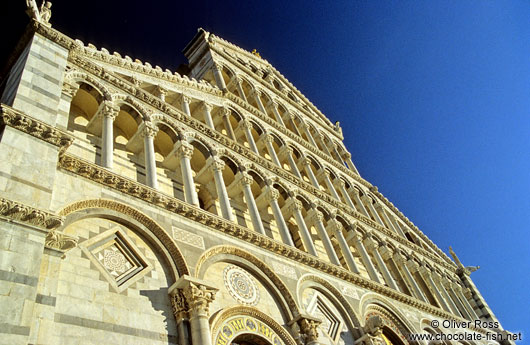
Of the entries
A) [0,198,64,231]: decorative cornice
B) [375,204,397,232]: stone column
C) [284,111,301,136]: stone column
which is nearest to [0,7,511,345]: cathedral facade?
[0,198,64,231]: decorative cornice

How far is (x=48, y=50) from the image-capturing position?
8914 mm

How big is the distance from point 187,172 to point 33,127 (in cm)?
418

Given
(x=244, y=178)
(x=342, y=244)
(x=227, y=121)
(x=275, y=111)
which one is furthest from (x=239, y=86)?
(x=342, y=244)

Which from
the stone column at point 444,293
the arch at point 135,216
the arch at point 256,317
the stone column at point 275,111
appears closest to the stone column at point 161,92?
the arch at point 135,216

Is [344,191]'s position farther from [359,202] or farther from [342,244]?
[342,244]

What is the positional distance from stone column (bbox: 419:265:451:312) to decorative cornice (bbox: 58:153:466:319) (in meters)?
5.73

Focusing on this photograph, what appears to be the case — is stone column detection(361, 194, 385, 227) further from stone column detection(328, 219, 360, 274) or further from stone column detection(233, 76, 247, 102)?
stone column detection(233, 76, 247, 102)

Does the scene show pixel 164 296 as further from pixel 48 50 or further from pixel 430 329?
pixel 430 329

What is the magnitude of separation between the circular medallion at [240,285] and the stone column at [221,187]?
1.37 metres

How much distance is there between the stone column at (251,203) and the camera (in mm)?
11344

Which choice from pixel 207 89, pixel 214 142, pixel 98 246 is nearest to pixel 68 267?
pixel 98 246

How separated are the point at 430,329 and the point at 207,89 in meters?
11.8

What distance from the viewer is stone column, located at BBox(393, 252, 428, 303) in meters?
16.9

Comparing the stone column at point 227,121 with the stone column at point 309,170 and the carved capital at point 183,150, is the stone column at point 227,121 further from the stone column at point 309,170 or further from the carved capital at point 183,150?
the stone column at point 309,170
